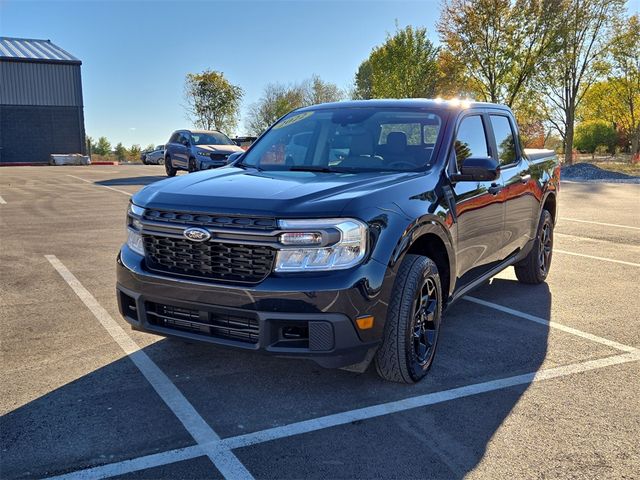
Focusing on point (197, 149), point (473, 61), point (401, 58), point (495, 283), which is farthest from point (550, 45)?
point (495, 283)

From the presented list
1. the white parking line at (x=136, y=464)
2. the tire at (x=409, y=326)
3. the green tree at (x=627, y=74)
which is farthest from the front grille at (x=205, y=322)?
the green tree at (x=627, y=74)

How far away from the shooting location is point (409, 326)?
11.4 feet

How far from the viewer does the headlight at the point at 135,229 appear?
363 cm

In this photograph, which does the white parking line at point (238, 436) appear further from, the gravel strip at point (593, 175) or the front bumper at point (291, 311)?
the gravel strip at point (593, 175)

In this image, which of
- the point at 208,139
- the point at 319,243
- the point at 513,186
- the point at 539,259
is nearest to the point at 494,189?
the point at 513,186

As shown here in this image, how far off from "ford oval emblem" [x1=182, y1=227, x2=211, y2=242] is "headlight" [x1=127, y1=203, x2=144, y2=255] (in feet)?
1.53

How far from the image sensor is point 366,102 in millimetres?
4953

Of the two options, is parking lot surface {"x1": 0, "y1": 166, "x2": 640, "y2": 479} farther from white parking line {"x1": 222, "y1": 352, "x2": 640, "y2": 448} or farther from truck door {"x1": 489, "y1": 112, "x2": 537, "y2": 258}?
truck door {"x1": 489, "y1": 112, "x2": 537, "y2": 258}

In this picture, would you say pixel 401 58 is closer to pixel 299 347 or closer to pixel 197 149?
pixel 197 149

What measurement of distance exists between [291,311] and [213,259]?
55 centimetres

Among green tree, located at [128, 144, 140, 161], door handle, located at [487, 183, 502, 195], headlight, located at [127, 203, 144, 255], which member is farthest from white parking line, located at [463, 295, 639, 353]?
green tree, located at [128, 144, 140, 161]

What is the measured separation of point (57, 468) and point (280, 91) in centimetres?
6064

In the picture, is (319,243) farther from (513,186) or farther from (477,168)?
(513,186)

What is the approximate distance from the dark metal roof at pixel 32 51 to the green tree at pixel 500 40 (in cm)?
2930
